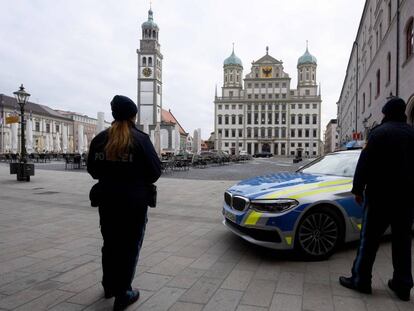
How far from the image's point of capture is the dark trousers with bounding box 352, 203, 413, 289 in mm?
3191

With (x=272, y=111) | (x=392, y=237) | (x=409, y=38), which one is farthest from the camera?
(x=272, y=111)

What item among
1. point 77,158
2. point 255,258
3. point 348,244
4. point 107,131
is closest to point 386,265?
point 348,244

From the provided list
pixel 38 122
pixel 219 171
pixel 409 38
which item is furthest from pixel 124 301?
pixel 38 122

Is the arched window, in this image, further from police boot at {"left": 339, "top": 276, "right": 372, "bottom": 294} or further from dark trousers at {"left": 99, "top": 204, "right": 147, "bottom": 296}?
dark trousers at {"left": 99, "top": 204, "right": 147, "bottom": 296}

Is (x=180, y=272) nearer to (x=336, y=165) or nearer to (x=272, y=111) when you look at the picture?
(x=336, y=165)

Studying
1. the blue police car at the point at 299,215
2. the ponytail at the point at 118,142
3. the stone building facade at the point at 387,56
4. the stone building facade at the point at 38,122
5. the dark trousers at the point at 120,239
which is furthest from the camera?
the stone building facade at the point at 38,122

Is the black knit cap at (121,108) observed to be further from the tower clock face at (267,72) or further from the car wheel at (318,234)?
the tower clock face at (267,72)

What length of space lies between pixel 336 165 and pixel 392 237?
243 cm

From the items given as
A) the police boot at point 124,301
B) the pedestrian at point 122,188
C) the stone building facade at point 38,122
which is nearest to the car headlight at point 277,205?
the pedestrian at point 122,188

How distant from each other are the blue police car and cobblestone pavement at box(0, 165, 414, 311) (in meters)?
0.27

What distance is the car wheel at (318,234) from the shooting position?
4262mm

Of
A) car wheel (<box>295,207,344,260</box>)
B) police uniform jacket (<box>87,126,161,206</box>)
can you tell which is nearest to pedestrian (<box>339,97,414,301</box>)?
car wheel (<box>295,207,344,260</box>)

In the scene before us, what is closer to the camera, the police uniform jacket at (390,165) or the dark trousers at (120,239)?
the dark trousers at (120,239)

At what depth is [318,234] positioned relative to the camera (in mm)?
4312
